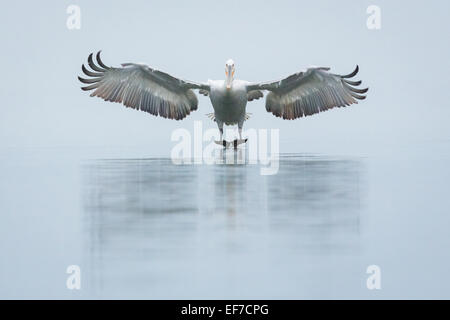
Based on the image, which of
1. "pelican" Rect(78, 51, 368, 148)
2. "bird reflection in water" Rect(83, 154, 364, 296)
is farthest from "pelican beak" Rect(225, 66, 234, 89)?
"bird reflection in water" Rect(83, 154, 364, 296)

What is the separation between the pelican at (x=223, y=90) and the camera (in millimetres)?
19891

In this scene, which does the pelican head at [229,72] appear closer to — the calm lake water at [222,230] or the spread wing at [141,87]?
the spread wing at [141,87]

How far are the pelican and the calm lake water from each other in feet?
17.9

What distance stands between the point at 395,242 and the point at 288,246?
1.09 metres

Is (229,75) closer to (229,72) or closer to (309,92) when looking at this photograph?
(229,72)

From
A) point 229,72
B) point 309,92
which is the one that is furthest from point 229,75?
point 309,92

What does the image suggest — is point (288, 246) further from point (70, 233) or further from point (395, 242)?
point (70, 233)

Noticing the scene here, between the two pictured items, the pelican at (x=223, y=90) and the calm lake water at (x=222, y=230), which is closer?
the calm lake water at (x=222, y=230)

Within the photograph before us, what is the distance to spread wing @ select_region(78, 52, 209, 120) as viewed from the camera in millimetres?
19859

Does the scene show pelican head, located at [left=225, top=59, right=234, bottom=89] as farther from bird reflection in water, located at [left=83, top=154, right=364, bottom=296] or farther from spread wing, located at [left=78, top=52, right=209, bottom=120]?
bird reflection in water, located at [left=83, top=154, right=364, bottom=296]

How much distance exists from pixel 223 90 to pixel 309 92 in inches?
88.6

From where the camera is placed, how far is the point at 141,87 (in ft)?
66.9

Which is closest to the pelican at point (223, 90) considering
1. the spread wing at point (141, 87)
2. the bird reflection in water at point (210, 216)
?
the spread wing at point (141, 87)

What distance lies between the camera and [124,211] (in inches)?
389
